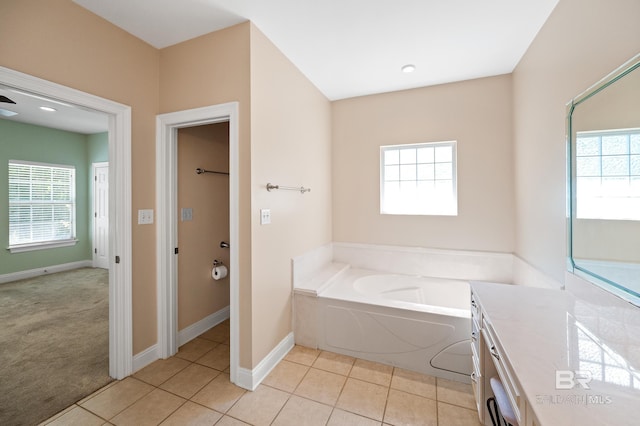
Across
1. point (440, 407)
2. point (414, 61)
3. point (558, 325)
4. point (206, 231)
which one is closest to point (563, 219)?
point (558, 325)

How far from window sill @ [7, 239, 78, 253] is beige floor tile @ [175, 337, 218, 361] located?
412 cm

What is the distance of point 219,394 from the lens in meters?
1.76

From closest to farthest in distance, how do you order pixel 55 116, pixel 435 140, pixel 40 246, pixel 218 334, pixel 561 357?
pixel 561 357
pixel 218 334
pixel 435 140
pixel 55 116
pixel 40 246

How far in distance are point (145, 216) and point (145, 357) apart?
1137 millimetres

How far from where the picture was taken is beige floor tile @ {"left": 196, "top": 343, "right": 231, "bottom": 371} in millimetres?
2080

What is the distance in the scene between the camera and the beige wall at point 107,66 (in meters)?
1.42

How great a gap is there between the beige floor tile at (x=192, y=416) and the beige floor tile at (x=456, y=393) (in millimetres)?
Answer: 1488

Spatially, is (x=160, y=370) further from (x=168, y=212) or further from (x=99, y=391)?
(x=168, y=212)

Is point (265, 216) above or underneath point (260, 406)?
above

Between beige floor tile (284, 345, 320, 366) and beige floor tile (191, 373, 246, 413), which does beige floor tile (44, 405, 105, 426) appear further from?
beige floor tile (284, 345, 320, 366)

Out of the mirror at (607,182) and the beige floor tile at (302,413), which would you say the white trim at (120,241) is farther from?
the mirror at (607,182)

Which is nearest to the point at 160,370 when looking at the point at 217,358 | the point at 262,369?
the point at 217,358

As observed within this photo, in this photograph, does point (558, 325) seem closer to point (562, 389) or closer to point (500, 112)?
point (562, 389)

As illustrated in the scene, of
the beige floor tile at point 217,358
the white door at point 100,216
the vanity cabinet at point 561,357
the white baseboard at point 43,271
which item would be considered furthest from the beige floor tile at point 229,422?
the white baseboard at point 43,271
